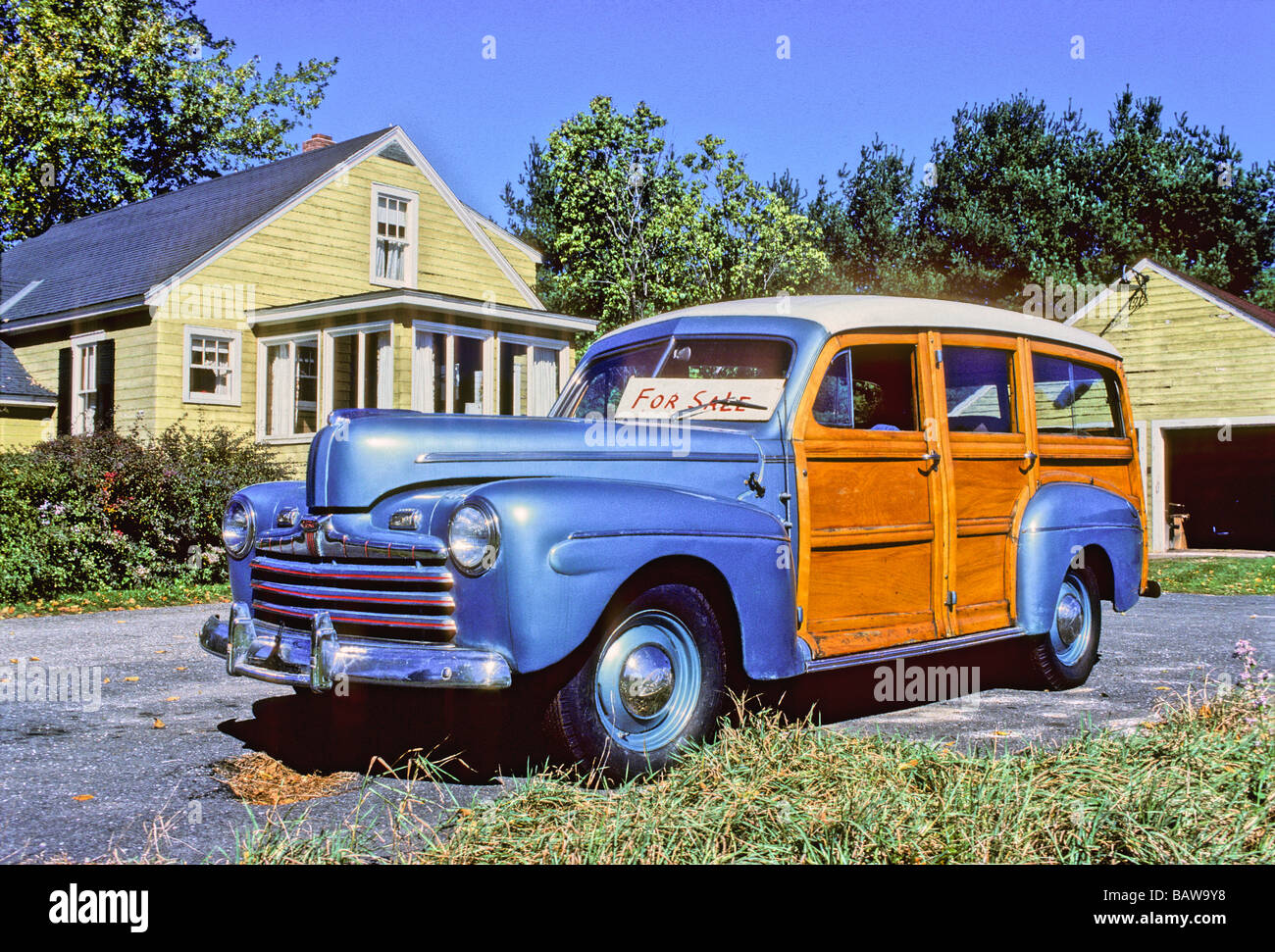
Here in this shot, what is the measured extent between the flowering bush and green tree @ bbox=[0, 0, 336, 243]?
14.1 meters

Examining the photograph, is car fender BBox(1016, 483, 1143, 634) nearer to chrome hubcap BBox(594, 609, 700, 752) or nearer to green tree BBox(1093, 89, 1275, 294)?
chrome hubcap BBox(594, 609, 700, 752)

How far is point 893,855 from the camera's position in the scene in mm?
2988

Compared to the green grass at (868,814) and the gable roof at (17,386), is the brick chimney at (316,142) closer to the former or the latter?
the gable roof at (17,386)

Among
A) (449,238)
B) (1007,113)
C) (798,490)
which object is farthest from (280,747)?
(1007,113)

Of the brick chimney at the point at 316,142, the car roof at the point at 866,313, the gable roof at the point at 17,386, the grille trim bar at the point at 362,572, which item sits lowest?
the grille trim bar at the point at 362,572

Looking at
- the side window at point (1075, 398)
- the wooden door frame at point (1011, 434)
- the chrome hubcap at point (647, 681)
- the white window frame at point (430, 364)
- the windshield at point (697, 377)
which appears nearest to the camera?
the chrome hubcap at point (647, 681)

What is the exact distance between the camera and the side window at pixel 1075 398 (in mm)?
6320

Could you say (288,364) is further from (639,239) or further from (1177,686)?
(1177,686)

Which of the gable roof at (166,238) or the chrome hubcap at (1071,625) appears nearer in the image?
the chrome hubcap at (1071,625)

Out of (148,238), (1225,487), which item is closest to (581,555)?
(148,238)

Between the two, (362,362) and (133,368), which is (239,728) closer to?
(362,362)

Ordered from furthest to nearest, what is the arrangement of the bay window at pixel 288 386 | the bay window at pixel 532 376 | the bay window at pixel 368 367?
1. the bay window at pixel 532 376
2. the bay window at pixel 288 386
3. the bay window at pixel 368 367

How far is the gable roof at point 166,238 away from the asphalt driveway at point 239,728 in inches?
487
